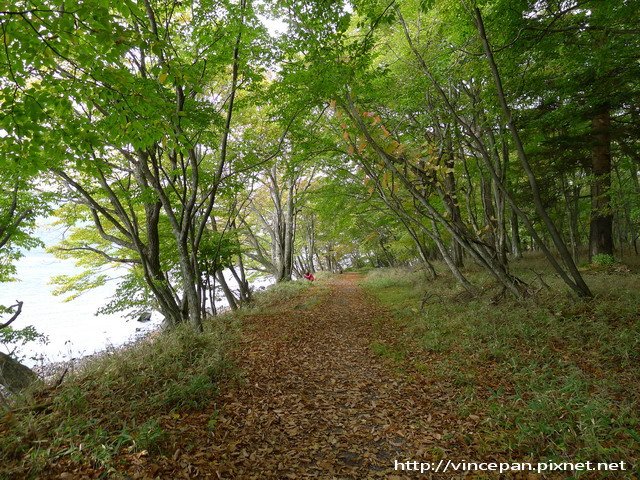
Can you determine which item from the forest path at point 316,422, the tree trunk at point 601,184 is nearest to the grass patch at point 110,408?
the forest path at point 316,422

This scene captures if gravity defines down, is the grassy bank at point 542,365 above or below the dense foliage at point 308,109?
below

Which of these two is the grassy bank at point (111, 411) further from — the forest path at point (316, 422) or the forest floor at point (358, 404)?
the forest path at point (316, 422)

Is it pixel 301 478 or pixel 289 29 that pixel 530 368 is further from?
pixel 289 29

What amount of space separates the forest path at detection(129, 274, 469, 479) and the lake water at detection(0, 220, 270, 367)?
9.69 meters

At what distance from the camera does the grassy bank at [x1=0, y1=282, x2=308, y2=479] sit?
2.92 metres

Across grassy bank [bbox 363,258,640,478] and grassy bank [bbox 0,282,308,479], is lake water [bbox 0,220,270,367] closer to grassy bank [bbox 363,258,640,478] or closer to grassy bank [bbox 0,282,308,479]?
grassy bank [bbox 0,282,308,479]

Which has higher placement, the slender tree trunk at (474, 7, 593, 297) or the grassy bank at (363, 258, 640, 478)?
the slender tree trunk at (474, 7, 593, 297)

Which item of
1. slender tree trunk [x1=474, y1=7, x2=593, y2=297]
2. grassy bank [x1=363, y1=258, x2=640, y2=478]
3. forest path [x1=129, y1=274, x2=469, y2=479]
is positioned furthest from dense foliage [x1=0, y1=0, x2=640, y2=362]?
forest path [x1=129, y1=274, x2=469, y2=479]

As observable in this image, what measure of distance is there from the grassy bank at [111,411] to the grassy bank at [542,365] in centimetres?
348

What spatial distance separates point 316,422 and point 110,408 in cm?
254

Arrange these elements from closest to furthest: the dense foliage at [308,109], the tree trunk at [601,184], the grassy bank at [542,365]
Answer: the grassy bank at [542,365] → the dense foliage at [308,109] → the tree trunk at [601,184]

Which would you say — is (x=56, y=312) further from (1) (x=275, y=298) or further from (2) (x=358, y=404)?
(2) (x=358, y=404)

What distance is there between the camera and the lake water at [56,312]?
1216 cm

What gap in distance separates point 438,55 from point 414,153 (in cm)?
250
